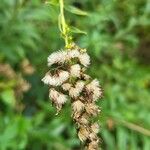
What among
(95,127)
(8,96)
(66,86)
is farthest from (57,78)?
(8,96)

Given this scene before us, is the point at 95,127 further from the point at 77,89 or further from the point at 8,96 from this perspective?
the point at 8,96

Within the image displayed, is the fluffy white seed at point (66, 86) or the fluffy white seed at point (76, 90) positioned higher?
the fluffy white seed at point (66, 86)

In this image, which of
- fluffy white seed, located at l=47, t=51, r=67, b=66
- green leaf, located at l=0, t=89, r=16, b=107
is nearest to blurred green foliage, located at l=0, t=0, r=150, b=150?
green leaf, located at l=0, t=89, r=16, b=107

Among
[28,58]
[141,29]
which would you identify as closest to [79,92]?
[28,58]

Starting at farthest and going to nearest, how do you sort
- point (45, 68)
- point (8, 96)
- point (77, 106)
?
point (45, 68) → point (8, 96) → point (77, 106)

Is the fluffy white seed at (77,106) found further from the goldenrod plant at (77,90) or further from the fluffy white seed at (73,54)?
the fluffy white seed at (73,54)

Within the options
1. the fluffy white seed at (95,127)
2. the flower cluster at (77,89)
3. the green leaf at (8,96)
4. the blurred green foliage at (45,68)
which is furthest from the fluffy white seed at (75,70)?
the green leaf at (8,96)
